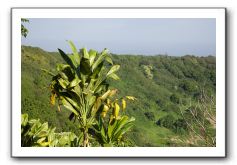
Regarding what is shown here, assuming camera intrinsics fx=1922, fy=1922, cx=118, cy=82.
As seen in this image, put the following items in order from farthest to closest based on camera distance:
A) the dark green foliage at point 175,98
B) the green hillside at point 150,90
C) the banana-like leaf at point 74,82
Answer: the dark green foliage at point 175,98 < the green hillside at point 150,90 < the banana-like leaf at point 74,82

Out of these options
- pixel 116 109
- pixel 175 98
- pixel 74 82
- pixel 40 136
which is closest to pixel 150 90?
pixel 175 98

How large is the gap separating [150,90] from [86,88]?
551mm

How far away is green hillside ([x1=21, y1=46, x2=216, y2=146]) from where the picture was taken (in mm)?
15336

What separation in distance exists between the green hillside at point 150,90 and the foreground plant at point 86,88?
83mm

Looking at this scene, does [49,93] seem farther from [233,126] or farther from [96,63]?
[233,126]

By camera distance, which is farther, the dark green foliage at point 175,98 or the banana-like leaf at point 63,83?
the dark green foliage at point 175,98

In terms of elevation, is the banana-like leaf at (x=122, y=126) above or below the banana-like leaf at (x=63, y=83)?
below

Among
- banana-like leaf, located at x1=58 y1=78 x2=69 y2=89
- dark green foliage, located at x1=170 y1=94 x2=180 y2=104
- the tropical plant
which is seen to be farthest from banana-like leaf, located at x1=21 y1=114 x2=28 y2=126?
dark green foliage, located at x1=170 y1=94 x2=180 y2=104

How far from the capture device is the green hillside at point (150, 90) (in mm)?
15336

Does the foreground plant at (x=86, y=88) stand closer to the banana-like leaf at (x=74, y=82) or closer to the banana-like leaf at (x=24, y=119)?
the banana-like leaf at (x=74, y=82)

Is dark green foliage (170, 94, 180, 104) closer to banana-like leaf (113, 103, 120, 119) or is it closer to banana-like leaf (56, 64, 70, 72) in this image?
banana-like leaf (113, 103, 120, 119)

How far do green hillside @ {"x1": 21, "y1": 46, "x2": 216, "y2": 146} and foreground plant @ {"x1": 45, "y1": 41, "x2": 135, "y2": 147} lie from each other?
83 mm

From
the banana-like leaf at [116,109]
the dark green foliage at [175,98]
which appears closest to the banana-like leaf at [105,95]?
the banana-like leaf at [116,109]
